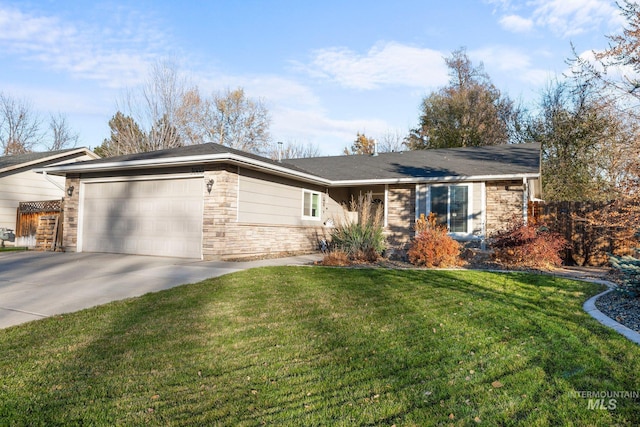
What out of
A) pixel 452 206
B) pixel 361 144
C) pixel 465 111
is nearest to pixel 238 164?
pixel 452 206

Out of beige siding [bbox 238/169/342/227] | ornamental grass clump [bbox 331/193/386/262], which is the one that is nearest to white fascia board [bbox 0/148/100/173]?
beige siding [bbox 238/169/342/227]

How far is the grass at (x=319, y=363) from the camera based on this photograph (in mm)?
2629

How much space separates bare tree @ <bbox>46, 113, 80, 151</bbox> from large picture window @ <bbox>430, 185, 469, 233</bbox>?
1181 inches

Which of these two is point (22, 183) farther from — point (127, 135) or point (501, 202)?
point (501, 202)

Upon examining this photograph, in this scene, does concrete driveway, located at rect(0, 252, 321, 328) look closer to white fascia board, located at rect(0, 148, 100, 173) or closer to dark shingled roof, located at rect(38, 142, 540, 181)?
dark shingled roof, located at rect(38, 142, 540, 181)

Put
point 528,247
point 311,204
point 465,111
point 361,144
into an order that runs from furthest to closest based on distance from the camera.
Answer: point 361,144 → point 465,111 → point 311,204 → point 528,247

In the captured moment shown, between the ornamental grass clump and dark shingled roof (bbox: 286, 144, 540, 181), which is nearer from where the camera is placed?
the ornamental grass clump

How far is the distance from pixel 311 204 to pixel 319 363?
36.5 feet

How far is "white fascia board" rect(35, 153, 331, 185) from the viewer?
10289mm

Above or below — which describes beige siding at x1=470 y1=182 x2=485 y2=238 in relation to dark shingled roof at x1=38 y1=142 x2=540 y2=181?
below

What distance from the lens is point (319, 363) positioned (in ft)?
11.4

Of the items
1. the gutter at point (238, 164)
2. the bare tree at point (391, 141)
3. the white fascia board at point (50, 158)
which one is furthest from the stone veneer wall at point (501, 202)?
the bare tree at point (391, 141)

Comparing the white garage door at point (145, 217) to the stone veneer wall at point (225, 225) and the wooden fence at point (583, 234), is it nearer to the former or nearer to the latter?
the stone veneer wall at point (225, 225)

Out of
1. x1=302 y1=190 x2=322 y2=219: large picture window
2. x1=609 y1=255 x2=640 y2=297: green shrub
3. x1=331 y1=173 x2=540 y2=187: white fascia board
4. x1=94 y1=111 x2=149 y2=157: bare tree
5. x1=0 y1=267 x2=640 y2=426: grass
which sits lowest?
x1=0 y1=267 x2=640 y2=426: grass
